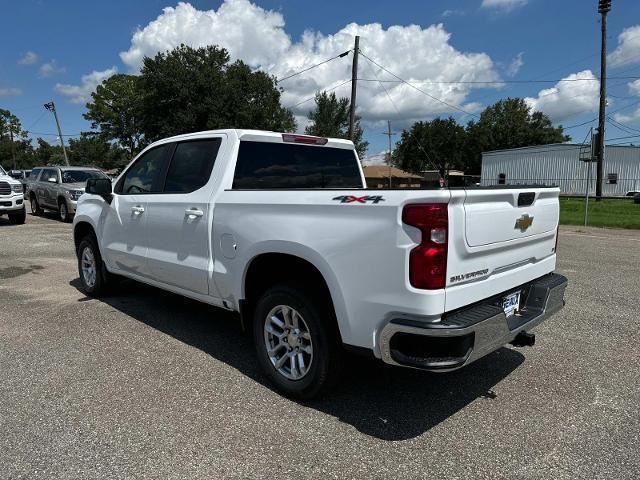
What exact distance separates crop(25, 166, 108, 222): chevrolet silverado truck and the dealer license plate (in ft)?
48.1

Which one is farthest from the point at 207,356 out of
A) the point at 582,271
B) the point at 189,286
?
the point at 582,271

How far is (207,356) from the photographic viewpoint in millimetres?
4344

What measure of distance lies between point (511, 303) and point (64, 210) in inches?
633

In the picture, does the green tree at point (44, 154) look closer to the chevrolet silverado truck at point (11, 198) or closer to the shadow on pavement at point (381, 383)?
the chevrolet silverado truck at point (11, 198)

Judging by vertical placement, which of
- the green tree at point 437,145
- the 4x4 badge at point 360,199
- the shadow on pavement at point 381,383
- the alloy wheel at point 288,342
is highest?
the green tree at point 437,145

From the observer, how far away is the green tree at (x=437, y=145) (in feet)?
262

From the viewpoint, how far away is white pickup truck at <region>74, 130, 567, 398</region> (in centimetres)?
276

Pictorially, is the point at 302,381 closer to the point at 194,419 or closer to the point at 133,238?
the point at 194,419

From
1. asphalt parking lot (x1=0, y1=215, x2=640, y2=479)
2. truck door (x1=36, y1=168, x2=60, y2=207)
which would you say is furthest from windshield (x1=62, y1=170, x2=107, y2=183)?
asphalt parking lot (x1=0, y1=215, x2=640, y2=479)

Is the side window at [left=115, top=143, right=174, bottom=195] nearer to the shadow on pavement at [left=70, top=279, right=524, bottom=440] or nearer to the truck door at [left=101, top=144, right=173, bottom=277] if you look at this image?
the truck door at [left=101, top=144, right=173, bottom=277]

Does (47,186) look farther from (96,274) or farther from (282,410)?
(282,410)

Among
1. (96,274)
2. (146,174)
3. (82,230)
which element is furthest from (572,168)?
(146,174)

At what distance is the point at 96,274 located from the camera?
6066 millimetres

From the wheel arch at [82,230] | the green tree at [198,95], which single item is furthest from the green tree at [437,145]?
the wheel arch at [82,230]
